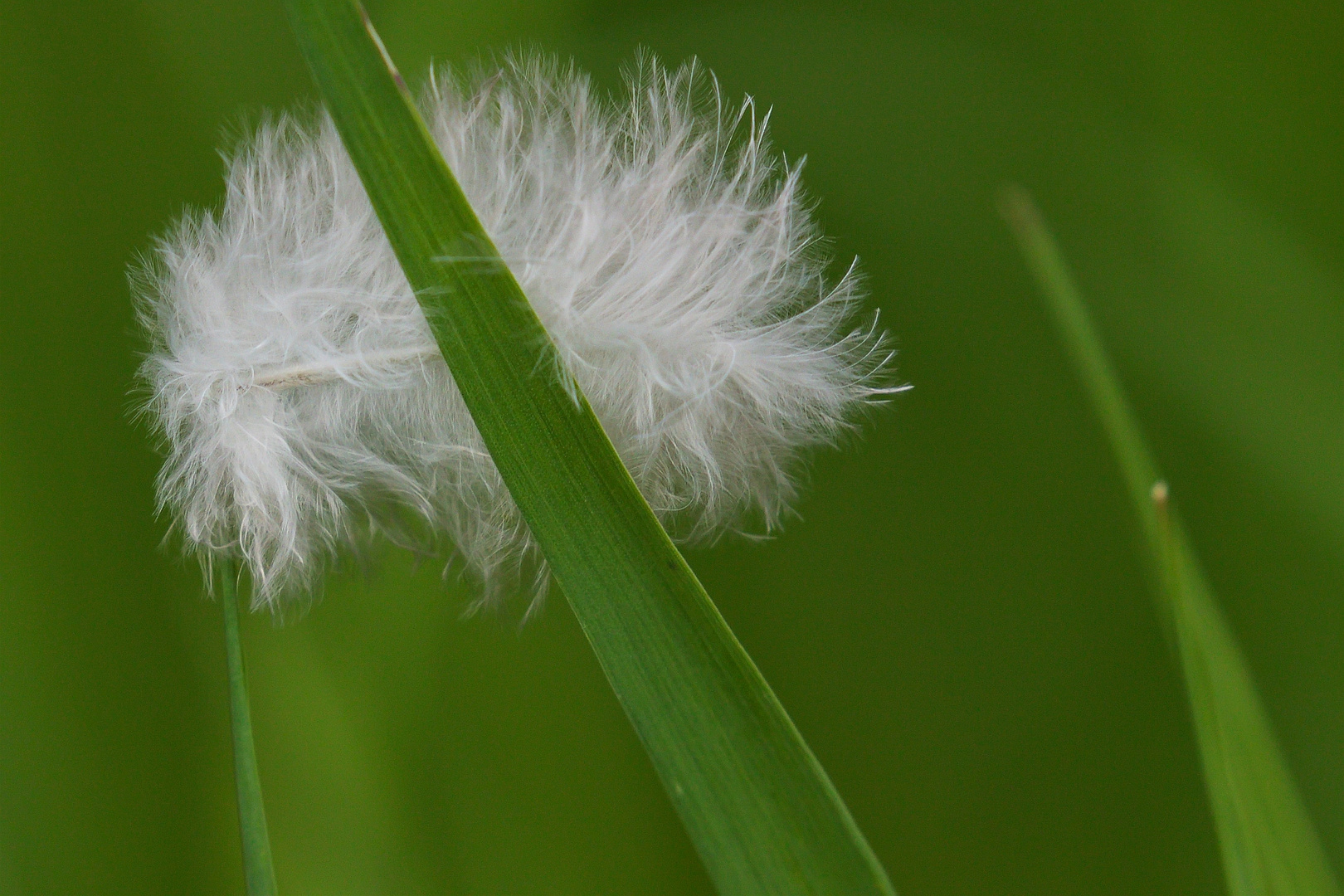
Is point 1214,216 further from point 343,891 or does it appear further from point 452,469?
point 343,891

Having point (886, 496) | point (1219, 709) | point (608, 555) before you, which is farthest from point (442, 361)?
point (886, 496)

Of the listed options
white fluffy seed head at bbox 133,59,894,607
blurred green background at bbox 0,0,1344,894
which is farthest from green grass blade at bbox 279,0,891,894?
blurred green background at bbox 0,0,1344,894

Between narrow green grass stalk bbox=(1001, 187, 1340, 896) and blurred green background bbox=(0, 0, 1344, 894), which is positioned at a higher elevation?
blurred green background bbox=(0, 0, 1344, 894)

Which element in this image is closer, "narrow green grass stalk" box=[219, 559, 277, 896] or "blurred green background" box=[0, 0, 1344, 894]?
"narrow green grass stalk" box=[219, 559, 277, 896]

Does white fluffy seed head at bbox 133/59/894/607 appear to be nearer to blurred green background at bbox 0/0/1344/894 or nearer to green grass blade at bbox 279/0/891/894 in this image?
green grass blade at bbox 279/0/891/894

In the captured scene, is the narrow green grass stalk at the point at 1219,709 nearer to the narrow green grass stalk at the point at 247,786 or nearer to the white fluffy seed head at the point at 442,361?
the white fluffy seed head at the point at 442,361

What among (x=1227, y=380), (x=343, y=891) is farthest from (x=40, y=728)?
(x=1227, y=380)

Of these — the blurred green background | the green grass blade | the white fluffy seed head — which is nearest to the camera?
the green grass blade
